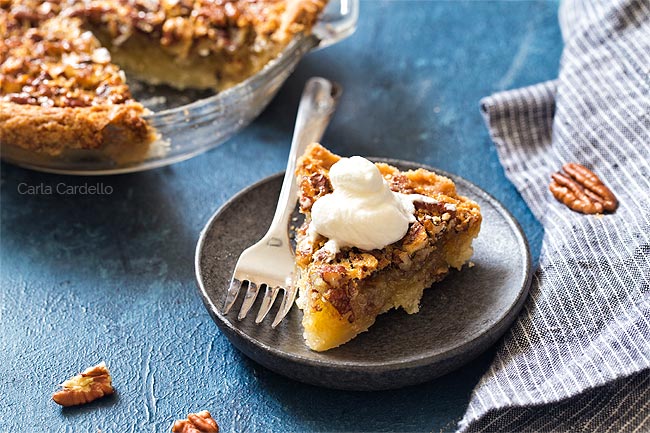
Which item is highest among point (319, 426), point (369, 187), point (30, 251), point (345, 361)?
point (369, 187)

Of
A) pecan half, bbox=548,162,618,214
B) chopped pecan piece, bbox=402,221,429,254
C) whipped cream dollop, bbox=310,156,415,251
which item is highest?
whipped cream dollop, bbox=310,156,415,251

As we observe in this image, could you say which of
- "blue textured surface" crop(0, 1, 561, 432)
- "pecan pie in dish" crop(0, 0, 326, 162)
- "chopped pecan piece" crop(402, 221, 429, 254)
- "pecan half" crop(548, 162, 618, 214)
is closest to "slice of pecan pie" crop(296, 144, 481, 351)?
"chopped pecan piece" crop(402, 221, 429, 254)

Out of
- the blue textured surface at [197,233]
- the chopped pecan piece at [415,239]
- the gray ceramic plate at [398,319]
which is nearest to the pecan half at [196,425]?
the blue textured surface at [197,233]

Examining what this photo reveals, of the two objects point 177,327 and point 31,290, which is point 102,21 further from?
point 177,327

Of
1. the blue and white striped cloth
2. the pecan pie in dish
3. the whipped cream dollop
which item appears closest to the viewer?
the blue and white striped cloth

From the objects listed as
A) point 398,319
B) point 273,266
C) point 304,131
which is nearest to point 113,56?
point 304,131

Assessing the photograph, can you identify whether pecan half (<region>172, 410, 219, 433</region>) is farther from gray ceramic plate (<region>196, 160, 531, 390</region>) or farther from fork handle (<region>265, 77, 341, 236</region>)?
fork handle (<region>265, 77, 341, 236</region>)

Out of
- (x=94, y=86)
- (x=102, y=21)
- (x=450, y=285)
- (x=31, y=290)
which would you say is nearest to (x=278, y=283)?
(x=450, y=285)
